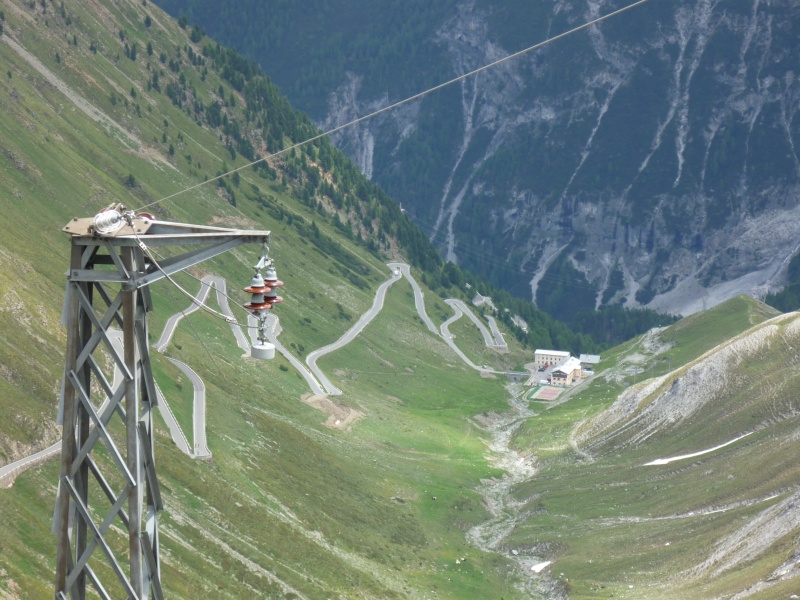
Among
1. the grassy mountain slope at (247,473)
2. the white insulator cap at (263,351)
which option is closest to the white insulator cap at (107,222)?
the white insulator cap at (263,351)

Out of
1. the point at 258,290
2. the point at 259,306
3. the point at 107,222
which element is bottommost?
the point at 107,222

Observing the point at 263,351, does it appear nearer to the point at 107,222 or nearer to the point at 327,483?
the point at 107,222

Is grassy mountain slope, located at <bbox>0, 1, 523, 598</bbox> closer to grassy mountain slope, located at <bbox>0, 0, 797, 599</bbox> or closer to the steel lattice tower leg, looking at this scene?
grassy mountain slope, located at <bbox>0, 0, 797, 599</bbox>

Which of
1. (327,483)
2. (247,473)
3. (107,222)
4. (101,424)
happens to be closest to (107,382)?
(101,424)

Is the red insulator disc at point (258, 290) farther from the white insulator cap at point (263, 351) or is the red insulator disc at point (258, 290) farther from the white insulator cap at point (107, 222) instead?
the white insulator cap at point (107, 222)

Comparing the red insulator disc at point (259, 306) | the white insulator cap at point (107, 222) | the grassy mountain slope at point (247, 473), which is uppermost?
the grassy mountain slope at point (247, 473)

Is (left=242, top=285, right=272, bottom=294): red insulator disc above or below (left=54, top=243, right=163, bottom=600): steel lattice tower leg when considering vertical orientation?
above

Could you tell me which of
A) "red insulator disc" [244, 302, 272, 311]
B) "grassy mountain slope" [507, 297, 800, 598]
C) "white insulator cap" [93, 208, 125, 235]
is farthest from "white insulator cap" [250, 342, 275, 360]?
"grassy mountain slope" [507, 297, 800, 598]

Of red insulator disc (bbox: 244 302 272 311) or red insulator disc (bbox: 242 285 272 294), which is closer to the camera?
red insulator disc (bbox: 242 285 272 294)

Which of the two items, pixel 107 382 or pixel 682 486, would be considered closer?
pixel 107 382

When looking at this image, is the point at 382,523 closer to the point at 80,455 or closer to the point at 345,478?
the point at 345,478

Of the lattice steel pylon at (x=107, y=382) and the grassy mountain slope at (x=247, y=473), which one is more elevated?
the grassy mountain slope at (x=247, y=473)
